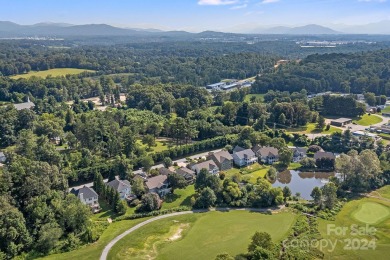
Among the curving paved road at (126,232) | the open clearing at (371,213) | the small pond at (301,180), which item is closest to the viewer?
the curving paved road at (126,232)

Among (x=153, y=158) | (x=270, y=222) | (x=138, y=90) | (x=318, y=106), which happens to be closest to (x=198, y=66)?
(x=138, y=90)

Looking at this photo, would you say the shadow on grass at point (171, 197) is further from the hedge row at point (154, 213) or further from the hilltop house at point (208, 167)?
the hilltop house at point (208, 167)

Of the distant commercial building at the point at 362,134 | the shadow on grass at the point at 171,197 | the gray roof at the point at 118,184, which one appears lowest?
the shadow on grass at the point at 171,197

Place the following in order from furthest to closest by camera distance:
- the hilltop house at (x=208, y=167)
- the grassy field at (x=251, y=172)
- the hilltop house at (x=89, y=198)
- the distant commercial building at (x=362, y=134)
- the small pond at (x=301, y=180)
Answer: the distant commercial building at (x=362, y=134)
the hilltop house at (x=208, y=167)
the grassy field at (x=251, y=172)
the small pond at (x=301, y=180)
the hilltop house at (x=89, y=198)

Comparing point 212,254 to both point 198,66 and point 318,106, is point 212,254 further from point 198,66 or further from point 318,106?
point 198,66

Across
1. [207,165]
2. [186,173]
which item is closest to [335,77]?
[207,165]

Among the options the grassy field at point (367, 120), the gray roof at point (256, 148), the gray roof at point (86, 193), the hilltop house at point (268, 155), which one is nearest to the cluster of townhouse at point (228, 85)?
the grassy field at point (367, 120)

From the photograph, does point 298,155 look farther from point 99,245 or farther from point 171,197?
point 99,245
